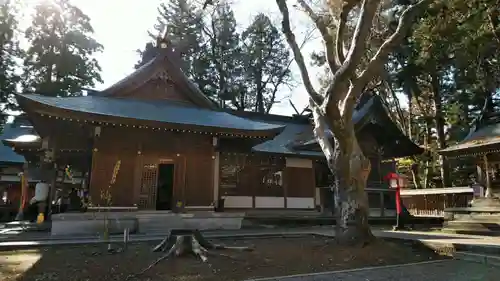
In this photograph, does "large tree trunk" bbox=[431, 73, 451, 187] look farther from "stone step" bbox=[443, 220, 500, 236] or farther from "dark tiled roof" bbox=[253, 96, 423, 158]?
"stone step" bbox=[443, 220, 500, 236]

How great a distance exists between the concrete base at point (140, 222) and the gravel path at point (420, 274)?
6.75 m

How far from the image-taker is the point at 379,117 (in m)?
18.5

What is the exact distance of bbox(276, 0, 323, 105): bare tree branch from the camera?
8719 millimetres

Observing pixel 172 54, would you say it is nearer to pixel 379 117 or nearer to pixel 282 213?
pixel 282 213

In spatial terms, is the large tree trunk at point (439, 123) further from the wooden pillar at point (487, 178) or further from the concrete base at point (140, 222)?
the concrete base at point (140, 222)

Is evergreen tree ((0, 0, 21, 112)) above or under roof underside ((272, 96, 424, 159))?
→ above

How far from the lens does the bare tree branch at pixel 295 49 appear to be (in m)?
8.72

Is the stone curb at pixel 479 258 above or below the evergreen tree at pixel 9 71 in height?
below

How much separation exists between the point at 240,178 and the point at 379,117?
27.3 ft

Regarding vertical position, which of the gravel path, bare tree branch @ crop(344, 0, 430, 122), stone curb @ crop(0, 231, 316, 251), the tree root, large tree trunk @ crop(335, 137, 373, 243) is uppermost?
bare tree branch @ crop(344, 0, 430, 122)

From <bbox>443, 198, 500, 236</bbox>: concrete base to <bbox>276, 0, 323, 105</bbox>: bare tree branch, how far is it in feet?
26.6

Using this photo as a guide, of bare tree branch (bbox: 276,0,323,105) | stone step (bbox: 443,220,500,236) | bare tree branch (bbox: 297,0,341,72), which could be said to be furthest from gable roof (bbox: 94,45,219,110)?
stone step (bbox: 443,220,500,236)

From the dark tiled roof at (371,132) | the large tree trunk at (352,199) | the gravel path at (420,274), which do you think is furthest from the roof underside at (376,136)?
the gravel path at (420,274)

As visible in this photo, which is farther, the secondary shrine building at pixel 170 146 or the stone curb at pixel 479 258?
the secondary shrine building at pixel 170 146
